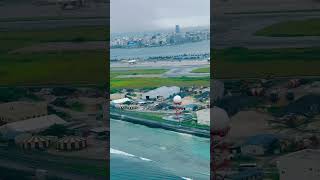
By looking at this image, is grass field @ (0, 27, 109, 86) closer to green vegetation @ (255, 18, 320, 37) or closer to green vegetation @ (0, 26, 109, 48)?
green vegetation @ (0, 26, 109, 48)

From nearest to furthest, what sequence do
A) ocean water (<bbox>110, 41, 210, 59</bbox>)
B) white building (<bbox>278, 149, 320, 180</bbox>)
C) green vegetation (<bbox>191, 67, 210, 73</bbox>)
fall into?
white building (<bbox>278, 149, 320, 180</bbox>) → green vegetation (<bbox>191, 67, 210, 73</bbox>) → ocean water (<bbox>110, 41, 210, 59</bbox>)

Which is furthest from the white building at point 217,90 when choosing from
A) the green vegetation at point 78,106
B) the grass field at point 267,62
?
A: the green vegetation at point 78,106

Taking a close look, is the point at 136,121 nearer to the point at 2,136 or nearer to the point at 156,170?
the point at 156,170

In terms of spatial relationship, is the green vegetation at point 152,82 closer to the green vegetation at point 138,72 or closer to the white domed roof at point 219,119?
the green vegetation at point 138,72

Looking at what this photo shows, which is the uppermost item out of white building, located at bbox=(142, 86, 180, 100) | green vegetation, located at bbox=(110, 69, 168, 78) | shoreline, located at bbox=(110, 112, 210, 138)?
green vegetation, located at bbox=(110, 69, 168, 78)

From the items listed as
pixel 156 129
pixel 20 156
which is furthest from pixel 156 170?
pixel 20 156

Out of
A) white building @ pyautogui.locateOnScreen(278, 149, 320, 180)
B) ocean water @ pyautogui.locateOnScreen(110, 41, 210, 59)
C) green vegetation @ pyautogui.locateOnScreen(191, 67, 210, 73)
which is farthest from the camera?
ocean water @ pyautogui.locateOnScreen(110, 41, 210, 59)

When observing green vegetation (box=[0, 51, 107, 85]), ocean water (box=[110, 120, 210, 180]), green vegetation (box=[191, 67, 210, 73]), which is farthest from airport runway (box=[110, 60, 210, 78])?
ocean water (box=[110, 120, 210, 180])
